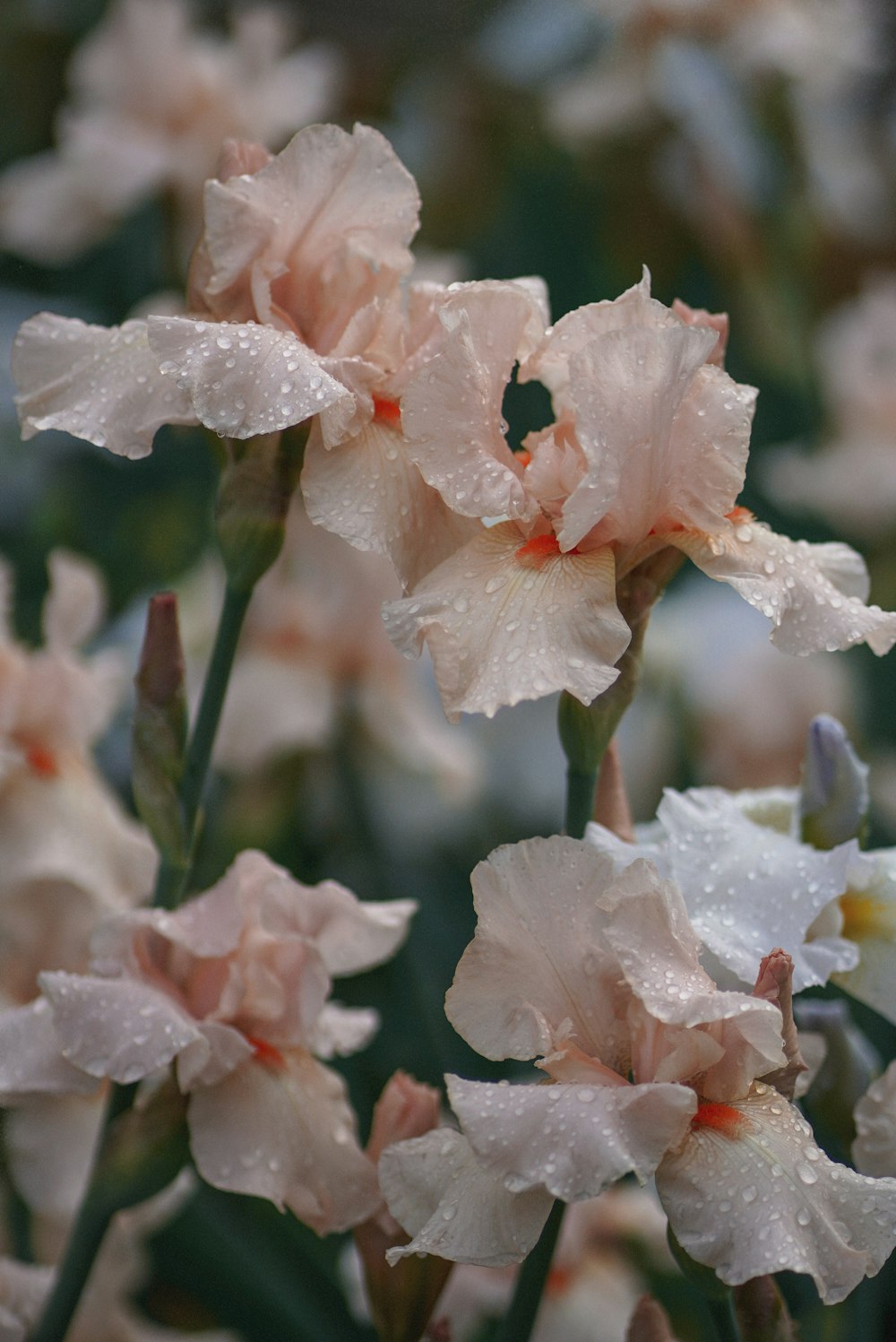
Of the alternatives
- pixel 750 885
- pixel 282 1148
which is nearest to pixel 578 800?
pixel 750 885

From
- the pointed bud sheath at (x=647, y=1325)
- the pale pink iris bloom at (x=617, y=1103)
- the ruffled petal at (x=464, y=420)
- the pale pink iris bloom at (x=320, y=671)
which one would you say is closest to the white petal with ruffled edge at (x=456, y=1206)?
the pale pink iris bloom at (x=617, y=1103)

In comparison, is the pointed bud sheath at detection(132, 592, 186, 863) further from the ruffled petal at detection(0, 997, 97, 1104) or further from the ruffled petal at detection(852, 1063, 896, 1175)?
the ruffled petal at detection(852, 1063, 896, 1175)

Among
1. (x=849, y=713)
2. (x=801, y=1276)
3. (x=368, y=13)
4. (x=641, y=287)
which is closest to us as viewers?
(x=641, y=287)

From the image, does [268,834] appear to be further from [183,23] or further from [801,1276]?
[183,23]

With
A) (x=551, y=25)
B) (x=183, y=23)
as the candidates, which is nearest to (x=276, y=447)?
(x=183, y=23)

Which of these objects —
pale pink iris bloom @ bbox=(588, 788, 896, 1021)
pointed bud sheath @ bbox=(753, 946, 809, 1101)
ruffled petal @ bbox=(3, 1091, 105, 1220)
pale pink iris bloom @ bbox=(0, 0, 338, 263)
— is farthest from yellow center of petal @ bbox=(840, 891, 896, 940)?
pale pink iris bloom @ bbox=(0, 0, 338, 263)

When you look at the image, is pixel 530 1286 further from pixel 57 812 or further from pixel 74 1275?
pixel 57 812
